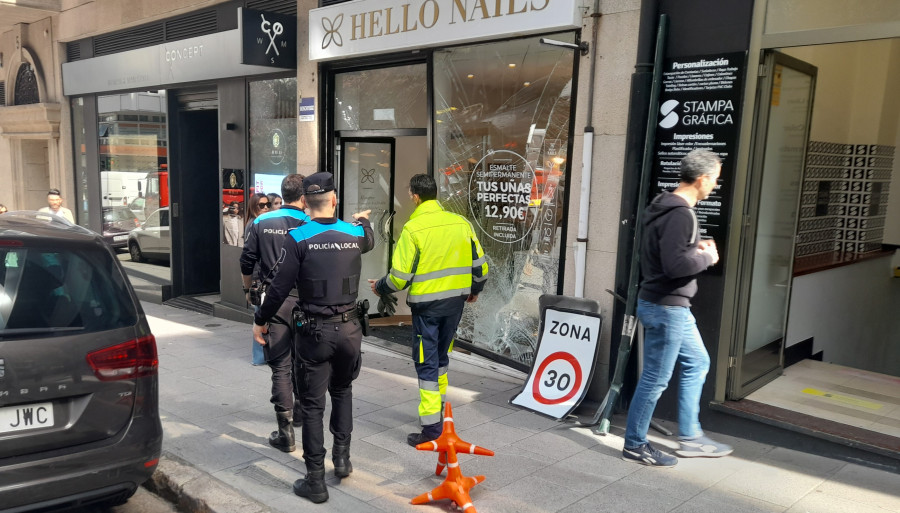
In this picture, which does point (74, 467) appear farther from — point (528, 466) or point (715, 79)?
point (715, 79)

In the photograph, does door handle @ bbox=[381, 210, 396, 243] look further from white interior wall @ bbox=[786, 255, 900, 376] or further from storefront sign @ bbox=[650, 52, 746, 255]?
white interior wall @ bbox=[786, 255, 900, 376]

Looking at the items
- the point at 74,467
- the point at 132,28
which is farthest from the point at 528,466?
the point at 132,28

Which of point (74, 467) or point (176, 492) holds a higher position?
point (74, 467)

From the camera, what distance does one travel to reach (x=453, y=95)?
23.1ft

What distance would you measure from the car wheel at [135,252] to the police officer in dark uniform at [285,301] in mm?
8294

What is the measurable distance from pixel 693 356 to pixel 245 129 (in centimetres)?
709

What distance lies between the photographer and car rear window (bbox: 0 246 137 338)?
11.4ft

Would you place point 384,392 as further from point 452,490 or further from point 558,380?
point 452,490

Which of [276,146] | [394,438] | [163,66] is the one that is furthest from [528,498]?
[163,66]

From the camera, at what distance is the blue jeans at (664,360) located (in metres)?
4.39

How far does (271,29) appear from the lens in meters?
8.29

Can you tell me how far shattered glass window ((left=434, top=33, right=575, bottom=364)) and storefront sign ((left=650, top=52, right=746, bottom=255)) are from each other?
100 cm

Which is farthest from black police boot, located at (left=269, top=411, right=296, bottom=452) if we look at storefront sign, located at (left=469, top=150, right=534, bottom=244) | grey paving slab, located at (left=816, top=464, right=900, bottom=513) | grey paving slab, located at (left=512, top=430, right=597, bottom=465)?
grey paving slab, located at (left=816, top=464, right=900, bottom=513)

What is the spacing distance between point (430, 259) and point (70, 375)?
7.44 feet
